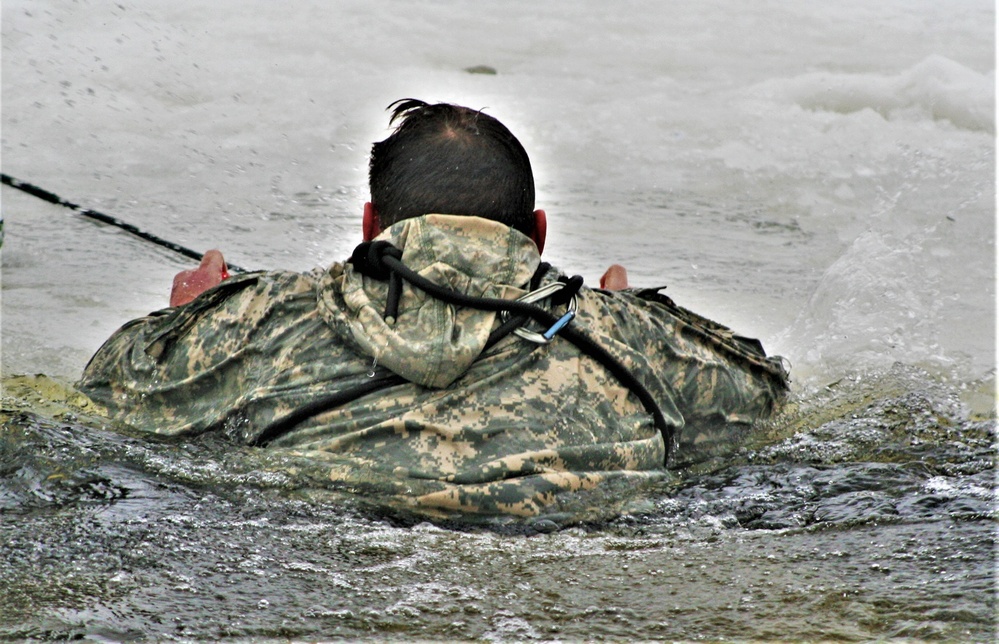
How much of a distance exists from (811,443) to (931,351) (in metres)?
1.41

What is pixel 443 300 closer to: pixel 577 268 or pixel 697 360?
pixel 697 360

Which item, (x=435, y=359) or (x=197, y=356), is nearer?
(x=435, y=359)

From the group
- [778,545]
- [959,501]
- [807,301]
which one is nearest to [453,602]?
[778,545]

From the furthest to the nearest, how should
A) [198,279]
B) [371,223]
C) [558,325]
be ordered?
[198,279] < [371,223] < [558,325]

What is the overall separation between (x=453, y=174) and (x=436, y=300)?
0.36 m

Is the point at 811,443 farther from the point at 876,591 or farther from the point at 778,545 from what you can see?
the point at 876,591

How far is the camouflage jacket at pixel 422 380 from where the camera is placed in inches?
111

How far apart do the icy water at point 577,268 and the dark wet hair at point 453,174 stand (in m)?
0.79

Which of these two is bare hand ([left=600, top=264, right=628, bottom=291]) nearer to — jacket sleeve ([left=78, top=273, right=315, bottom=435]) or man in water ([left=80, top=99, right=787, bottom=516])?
man in water ([left=80, top=99, right=787, bottom=516])

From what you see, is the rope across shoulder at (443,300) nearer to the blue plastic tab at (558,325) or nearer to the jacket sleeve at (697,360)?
the blue plastic tab at (558,325)

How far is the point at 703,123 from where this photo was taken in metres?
8.20

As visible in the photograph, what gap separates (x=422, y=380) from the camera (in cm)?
283

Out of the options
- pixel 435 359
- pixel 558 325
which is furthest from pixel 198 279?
pixel 558 325

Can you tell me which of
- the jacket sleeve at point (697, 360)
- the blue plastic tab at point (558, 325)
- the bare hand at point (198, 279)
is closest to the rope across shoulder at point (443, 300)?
the blue plastic tab at point (558, 325)
